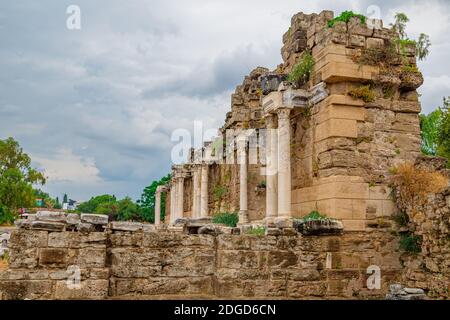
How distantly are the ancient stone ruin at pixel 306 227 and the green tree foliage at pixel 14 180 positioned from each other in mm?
38219

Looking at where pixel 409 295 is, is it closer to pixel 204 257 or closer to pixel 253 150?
pixel 204 257

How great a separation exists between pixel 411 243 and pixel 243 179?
8.58 metres

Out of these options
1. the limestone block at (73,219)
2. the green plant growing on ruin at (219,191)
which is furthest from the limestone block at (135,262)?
the green plant growing on ruin at (219,191)

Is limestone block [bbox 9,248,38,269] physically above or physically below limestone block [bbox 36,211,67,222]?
below

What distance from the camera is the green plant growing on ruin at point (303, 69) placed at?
10.4 metres

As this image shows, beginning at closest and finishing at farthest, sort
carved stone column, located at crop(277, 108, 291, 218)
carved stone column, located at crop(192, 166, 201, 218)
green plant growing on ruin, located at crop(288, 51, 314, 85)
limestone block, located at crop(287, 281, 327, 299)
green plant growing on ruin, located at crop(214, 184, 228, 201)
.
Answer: limestone block, located at crop(287, 281, 327, 299) → carved stone column, located at crop(277, 108, 291, 218) → green plant growing on ruin, located at crop(288, 51, 314, 85) → green plant growing on ruin, located at crop(214, 184, 228, 201) → carved stone column, located at crop(192, 166, 201, 218)

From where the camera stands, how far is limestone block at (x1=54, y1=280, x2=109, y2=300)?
6.41 m

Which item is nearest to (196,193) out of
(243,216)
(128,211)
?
(243,216)

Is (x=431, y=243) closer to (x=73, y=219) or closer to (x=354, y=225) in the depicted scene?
(x=354, y=225)

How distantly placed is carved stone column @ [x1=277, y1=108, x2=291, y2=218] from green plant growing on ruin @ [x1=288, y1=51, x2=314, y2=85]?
856 millimetres

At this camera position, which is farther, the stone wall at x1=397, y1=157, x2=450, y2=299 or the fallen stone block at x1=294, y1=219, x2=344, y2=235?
the fallen stone block at x1=294, y1=219, x2=344, y2=235

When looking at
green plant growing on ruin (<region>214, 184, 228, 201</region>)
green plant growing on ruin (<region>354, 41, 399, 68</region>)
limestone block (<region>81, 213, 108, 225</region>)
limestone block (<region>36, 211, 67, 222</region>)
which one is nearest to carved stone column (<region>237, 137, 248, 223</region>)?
green plant growing on ruin (<region>214, 184, 228, 201</region>)

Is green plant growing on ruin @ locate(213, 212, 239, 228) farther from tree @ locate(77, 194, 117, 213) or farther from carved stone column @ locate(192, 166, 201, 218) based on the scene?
tree @ locate(77, 194, 117, 213)
